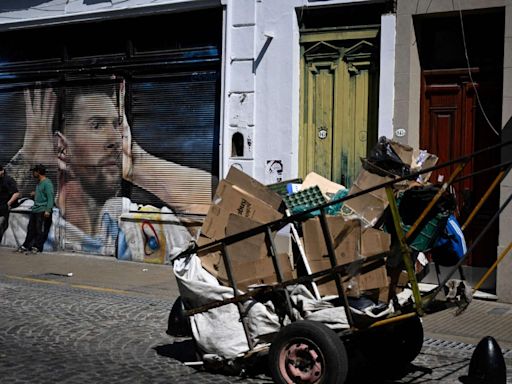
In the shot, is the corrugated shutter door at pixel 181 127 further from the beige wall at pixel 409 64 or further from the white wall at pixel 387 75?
the beige wall at pixel 409 64

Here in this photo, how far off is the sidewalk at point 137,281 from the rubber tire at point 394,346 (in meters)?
1.62

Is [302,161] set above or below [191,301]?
above

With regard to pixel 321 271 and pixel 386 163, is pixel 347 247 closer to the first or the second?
pixel 321 271

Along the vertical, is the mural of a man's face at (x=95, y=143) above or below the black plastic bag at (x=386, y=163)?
above

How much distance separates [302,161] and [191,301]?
6192mm

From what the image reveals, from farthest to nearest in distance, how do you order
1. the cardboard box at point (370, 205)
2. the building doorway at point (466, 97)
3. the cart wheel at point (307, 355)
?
1. the building doorway at point (466, 97)
2. the cardboard box at point (370, 205)
3. the cart wheel at point (307, 355)

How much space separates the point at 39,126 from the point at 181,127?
352 cm

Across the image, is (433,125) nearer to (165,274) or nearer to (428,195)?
(165,274)

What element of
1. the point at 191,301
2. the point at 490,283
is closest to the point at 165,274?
the point at 490,283

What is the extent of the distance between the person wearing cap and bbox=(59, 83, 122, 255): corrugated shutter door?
1108 mm

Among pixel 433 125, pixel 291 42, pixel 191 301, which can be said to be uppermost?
pixel 291 42

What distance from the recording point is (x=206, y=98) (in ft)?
45.9

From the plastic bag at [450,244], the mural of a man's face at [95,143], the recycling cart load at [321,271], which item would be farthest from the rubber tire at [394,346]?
the mural of a man's face at [95,143]

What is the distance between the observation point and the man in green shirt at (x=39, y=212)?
1543cm
